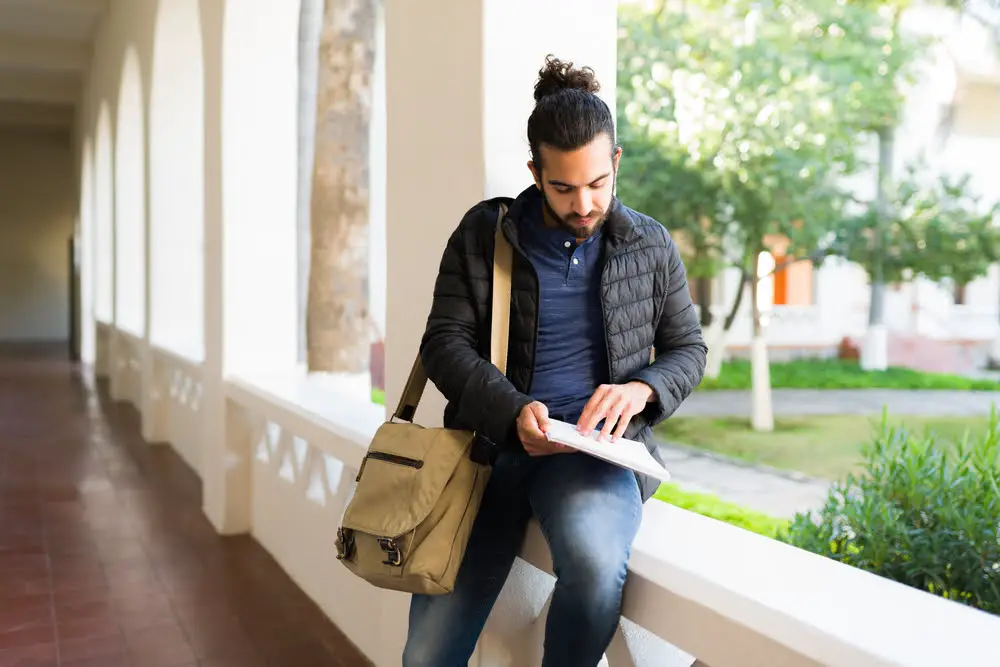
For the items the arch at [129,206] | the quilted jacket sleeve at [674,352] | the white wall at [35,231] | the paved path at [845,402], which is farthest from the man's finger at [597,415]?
the white wall at [35,231]

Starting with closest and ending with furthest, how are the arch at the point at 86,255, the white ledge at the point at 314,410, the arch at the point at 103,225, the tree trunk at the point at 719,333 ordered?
the white ledge at the point at 314,410
the arch at the point at 103,225
the tree trunk at the point at 719,333
the arch at the point at 86,255

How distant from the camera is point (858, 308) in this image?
14992 mm

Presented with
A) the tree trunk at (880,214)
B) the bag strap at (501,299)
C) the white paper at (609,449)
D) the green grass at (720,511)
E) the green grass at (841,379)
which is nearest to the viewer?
the white paper at (609,449)

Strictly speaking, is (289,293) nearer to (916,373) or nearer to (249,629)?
(249,629)

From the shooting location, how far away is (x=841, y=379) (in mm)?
13836

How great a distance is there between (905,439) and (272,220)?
10.1 ft

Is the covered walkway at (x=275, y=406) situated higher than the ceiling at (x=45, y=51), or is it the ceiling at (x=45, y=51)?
the ceiling at (x=45, y=51)

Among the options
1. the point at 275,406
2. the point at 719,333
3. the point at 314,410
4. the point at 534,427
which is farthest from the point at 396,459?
the point at 719,333

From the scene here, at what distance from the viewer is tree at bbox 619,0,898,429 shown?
9648mm

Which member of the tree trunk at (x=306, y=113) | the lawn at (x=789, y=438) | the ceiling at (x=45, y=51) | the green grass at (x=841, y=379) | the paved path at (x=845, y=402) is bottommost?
the lawn at (x=789, y=438)

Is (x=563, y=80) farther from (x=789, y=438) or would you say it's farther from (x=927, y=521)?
(x=789, y=438)

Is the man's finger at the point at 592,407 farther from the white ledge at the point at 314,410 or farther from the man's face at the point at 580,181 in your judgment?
the white ledge at the point at 314,410

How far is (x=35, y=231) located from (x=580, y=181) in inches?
806

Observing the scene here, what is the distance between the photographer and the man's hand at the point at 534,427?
5.20 ft
